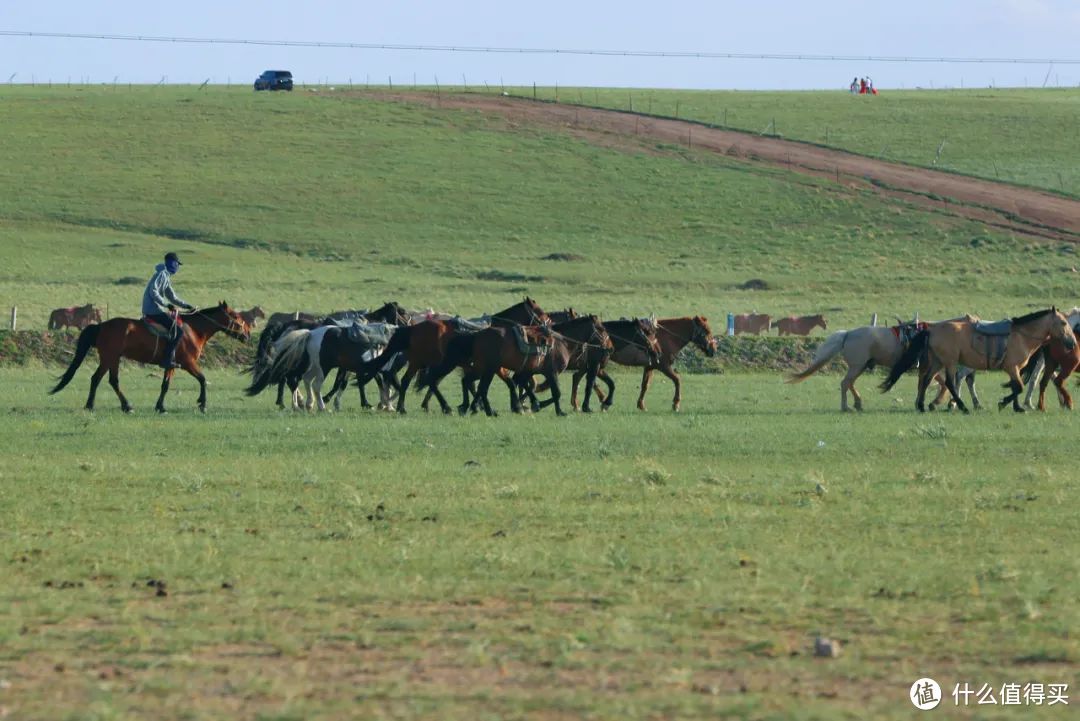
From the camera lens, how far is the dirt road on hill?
2721 inches

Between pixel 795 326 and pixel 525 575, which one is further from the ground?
pixel 525 575

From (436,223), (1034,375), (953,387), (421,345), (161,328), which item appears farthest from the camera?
(436,223)

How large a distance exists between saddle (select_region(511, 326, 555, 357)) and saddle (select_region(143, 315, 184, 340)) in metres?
4.91

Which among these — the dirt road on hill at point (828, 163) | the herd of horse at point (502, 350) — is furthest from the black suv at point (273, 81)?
the herd of horse at point (502, 350)

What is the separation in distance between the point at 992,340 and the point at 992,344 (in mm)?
62

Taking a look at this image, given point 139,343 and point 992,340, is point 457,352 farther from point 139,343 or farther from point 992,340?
point 992,340

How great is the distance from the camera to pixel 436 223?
66.2m

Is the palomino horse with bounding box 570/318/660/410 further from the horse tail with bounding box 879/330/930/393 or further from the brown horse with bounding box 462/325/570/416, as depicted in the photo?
the horse tail with bounding box 879/330/930/393

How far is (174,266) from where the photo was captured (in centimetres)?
2381

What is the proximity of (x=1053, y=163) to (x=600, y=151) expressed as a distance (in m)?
22.2

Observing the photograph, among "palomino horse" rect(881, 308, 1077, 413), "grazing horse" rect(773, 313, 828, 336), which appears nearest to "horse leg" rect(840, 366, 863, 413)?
"palomino horse" rect(881, 308, 1077, 413)

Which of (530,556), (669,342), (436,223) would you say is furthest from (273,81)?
(530,556)

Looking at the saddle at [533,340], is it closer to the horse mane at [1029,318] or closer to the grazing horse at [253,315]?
the horse mane at [1029,318]

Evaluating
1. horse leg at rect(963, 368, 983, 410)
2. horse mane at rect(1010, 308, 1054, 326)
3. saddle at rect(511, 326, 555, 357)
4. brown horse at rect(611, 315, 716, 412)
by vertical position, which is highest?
horse mane at rect(1010, 308, 1054, 326)
